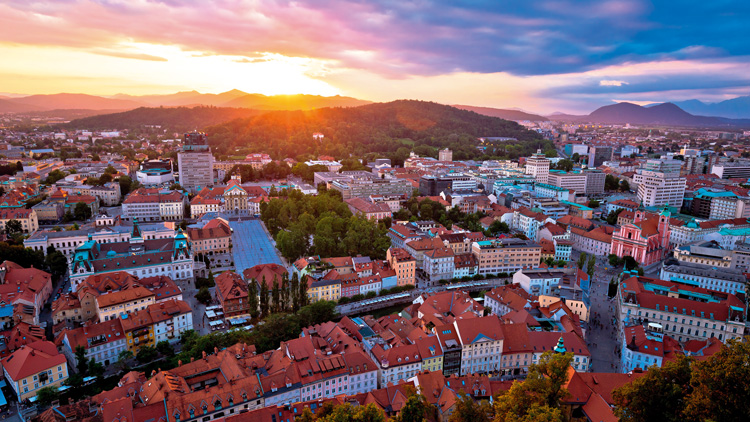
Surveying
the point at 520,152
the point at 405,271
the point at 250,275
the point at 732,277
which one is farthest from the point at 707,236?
the point at 520,152

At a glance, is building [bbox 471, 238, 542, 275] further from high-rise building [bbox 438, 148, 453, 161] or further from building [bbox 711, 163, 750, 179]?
high-rise building [bbox 438, 148, 453, 161]

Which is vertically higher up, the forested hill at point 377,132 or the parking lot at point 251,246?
the forested hill at point 377,132

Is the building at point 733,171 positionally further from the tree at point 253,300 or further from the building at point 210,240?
the tree at point 253,300

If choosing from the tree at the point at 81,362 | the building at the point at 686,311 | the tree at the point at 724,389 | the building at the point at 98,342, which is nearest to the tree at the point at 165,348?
the building at the point at 98,342

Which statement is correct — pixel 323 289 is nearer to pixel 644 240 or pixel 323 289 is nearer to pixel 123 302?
pixel 123 302

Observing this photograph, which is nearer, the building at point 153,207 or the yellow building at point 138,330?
the yellow building at point 138,330

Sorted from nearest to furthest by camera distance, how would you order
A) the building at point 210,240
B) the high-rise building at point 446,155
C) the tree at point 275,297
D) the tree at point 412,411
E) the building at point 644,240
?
the tree at point 412,411
the tree at point 275,297
the building at point 644,240
the building at point 210,240
the high-rise building at point 446,155

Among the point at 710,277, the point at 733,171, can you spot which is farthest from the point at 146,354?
the point at 733,171
